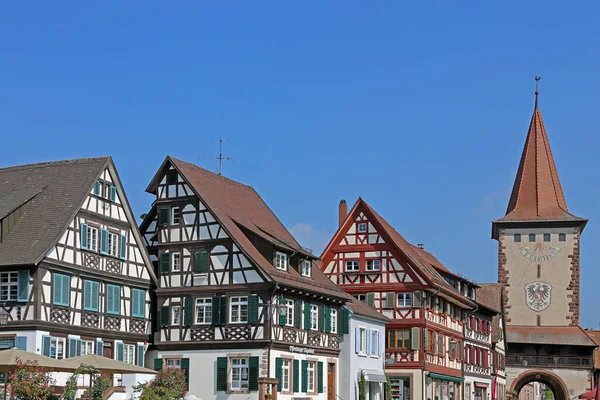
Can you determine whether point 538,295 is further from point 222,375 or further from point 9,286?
point 9,286

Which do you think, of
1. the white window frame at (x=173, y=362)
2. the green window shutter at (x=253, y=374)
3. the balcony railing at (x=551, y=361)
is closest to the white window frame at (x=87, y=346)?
the white window frame at (x=173, y=362)

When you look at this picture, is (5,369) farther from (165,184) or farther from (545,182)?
(545,182)

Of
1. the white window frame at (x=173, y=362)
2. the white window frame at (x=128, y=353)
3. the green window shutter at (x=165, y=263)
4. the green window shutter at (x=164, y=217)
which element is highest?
the green window shutter at (x=164, y=217)

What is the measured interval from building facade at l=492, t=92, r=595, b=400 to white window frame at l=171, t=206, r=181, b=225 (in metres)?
48.4

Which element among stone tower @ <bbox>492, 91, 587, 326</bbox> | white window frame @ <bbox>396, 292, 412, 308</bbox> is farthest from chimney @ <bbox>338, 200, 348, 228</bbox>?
stone tower @ <bbox>492, 91, 587, 326</bbox>

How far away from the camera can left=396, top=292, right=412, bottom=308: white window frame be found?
59656 millimetres

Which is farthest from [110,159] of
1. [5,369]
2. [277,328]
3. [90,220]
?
[5,369]

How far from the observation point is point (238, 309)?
45.6 metres

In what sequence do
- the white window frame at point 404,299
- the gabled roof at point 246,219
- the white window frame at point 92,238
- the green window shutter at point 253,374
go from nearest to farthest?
the white window frame at point 92,238 < the green window shutter at point 253,374 < the gabled roof at point 246,219 < the white window frame at point 404,299

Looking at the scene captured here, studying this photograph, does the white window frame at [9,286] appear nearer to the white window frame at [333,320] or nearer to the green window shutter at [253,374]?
the green window shutter at [253,374]

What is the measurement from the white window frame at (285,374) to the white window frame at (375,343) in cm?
920

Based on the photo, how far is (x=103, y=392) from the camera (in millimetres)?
39469

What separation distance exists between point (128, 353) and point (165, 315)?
2465mm

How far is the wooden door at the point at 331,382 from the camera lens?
50281 millimetres
